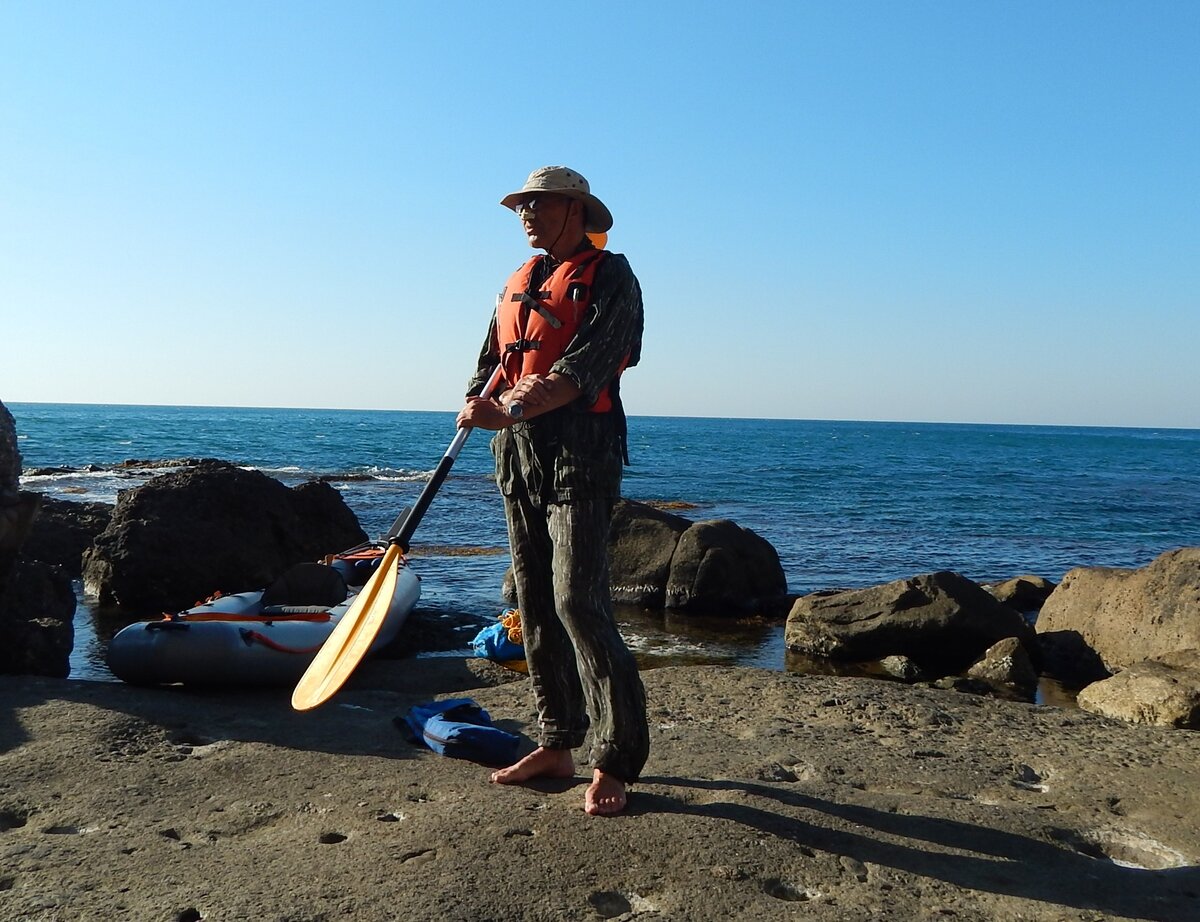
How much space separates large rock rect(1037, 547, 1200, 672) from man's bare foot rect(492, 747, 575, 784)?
6.35 metres

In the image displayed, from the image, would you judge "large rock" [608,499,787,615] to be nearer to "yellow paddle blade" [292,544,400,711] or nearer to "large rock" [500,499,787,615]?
"large rock" [500,499,787,615]

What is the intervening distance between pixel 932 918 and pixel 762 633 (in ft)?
26.7

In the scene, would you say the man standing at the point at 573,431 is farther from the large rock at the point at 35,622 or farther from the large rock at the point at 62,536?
the large rock at the point at 62,536

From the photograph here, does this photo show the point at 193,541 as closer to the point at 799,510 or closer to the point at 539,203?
the point at 539,203

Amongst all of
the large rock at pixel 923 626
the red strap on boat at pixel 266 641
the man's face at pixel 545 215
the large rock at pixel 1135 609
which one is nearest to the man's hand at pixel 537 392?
→ the man's face at pixel 545 215

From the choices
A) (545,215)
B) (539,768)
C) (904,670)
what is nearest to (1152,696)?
(904,670)

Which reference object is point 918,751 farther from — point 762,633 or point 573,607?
point 762,633

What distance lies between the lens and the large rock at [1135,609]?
28.3 ft

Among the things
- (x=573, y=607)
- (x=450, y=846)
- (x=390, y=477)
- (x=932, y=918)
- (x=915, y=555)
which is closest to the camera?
(x=932, y=918)

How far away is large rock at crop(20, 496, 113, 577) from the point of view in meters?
12.9

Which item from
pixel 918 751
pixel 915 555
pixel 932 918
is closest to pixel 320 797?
pixel 932 918

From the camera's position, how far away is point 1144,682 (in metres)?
6.22

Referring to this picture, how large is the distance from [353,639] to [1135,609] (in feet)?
25.6

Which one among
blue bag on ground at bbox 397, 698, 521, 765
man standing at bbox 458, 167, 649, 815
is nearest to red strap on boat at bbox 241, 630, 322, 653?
blue bag on ground at bbox 397, 698, 521, 765
